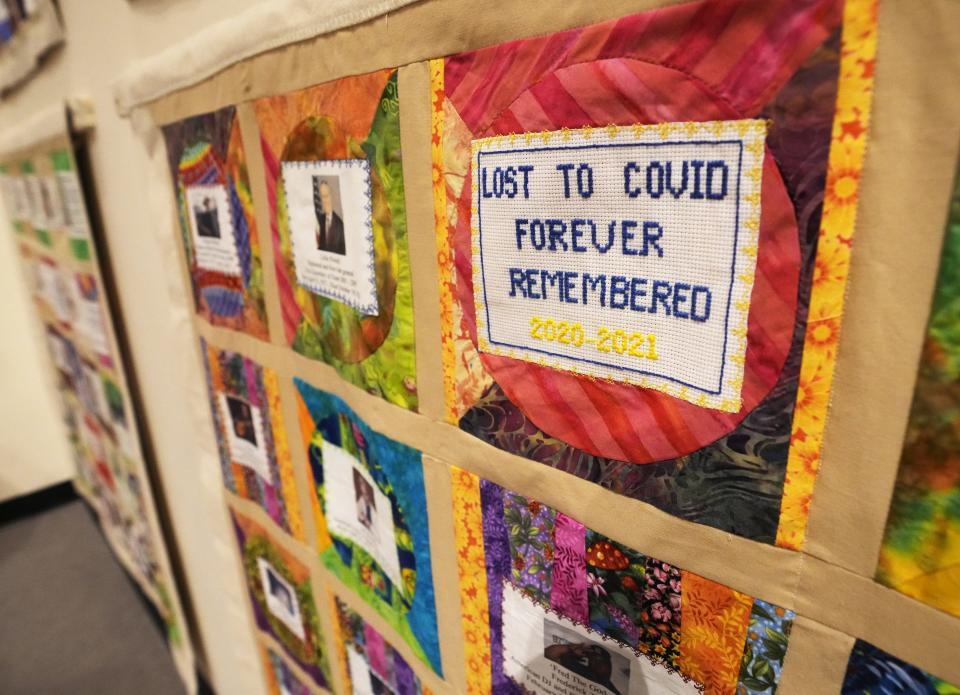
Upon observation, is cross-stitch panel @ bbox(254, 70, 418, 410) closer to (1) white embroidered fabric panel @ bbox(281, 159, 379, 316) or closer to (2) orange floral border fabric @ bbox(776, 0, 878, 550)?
(1) white embroidered fabric panel @ bbox(281, 159, 379, 316)

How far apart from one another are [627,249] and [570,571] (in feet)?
0.92

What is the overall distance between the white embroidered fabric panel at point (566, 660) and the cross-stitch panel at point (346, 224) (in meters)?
0.24

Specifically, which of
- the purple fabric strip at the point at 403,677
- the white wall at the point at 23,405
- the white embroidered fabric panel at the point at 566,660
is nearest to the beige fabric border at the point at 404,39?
A: the white embroidered fabric panel at the point at 566,660

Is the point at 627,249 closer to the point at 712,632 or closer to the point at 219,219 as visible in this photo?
the point at 712,632

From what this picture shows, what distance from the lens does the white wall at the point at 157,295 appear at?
0.94m

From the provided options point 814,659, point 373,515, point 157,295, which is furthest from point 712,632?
point 157,295

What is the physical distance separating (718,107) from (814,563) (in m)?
0.28

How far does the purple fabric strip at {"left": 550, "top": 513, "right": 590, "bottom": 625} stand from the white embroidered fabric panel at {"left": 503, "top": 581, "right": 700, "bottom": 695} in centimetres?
1

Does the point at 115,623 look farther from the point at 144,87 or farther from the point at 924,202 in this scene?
the point at 924,202

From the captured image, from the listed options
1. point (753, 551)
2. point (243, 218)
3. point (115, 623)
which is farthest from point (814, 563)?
point (115, 623)

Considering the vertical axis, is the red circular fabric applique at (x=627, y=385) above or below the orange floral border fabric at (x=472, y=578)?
above

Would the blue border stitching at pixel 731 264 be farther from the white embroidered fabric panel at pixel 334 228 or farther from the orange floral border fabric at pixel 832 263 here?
the white embroidered fabric panel at pixel 334 228

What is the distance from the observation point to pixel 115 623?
2.09 metres

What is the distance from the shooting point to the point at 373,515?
2.32 feet
